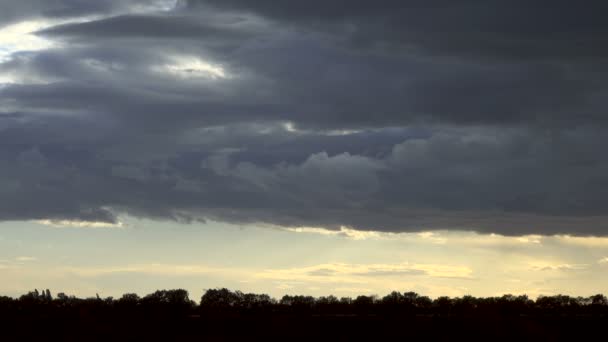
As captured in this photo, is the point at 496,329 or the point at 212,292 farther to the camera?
the point at 212,292

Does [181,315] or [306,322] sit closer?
[306,322]

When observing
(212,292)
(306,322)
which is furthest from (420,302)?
(306,322)

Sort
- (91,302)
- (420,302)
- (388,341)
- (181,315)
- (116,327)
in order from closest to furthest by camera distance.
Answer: (388,341), (116,327), (181,315), (91,302), (420,302)

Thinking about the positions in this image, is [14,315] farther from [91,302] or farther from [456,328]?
[456,328]

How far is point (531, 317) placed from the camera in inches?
2356

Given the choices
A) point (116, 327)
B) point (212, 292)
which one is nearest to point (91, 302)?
point (212, 292)

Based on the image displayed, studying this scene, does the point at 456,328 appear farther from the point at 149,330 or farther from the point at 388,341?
the point at 149,330

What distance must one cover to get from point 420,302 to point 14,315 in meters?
36.0

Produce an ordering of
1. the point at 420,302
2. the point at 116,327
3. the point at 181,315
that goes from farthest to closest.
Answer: the point at 420,302 → the point at 181,315 → the point at 116,327

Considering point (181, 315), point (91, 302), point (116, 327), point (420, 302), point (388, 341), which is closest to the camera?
point (388, 341)

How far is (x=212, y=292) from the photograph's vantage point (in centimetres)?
9169

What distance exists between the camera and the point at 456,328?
180 ft

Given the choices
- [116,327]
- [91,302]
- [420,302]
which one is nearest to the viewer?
[116,327]

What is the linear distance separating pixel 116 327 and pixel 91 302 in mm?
23417
